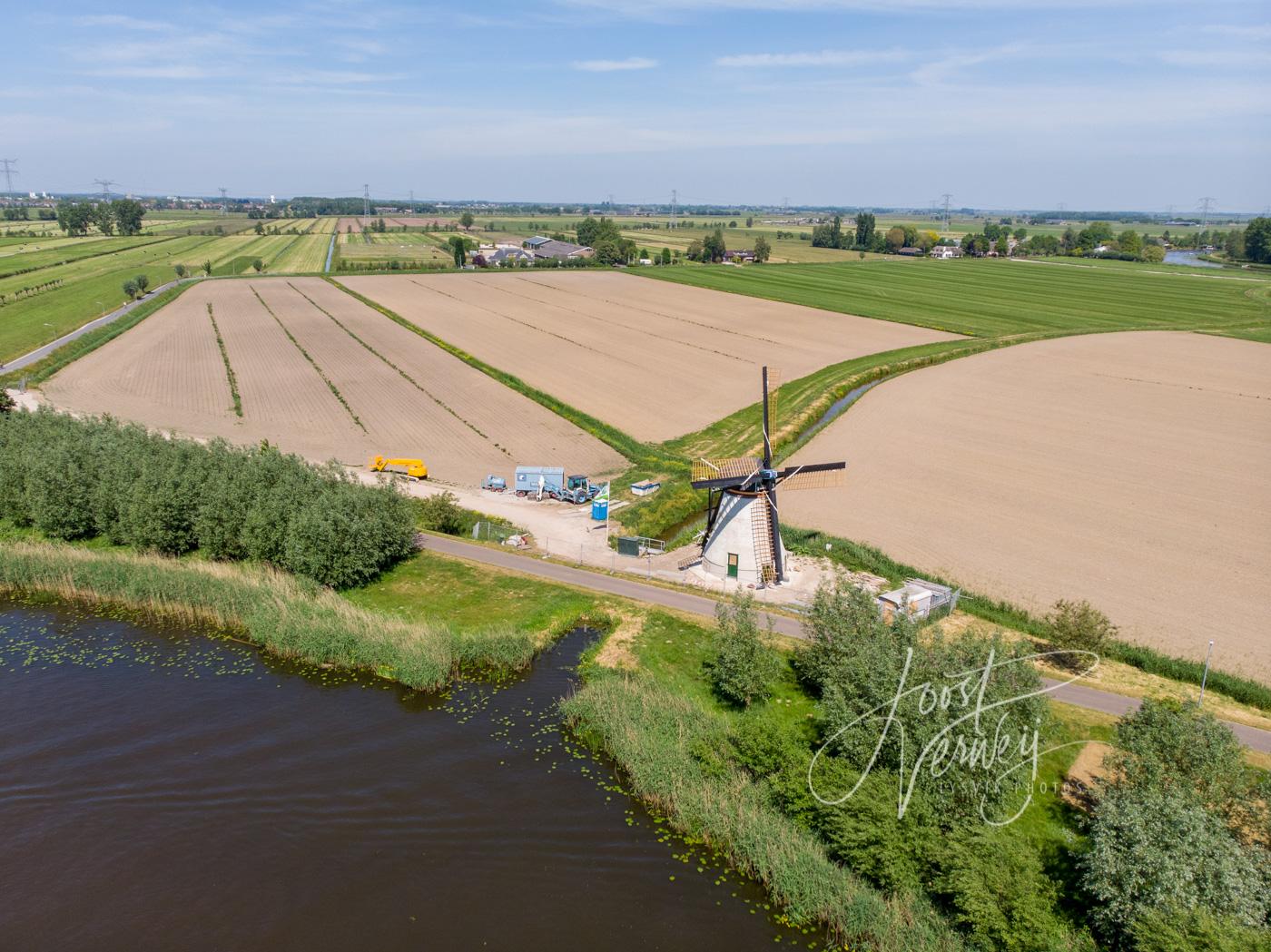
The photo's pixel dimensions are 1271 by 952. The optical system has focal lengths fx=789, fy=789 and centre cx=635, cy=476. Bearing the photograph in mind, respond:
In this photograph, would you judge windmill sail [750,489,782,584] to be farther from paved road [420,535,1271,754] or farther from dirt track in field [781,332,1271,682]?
dirt track in field [781,332,1271,682]

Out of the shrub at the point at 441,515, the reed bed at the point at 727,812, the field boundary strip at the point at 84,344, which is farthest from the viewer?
the field boundary strip at the point at 84,344

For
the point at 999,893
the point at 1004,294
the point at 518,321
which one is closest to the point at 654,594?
the point at 999,893

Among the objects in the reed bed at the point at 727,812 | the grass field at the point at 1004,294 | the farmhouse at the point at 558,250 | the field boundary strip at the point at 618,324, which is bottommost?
the reed bed at the point at 727,812

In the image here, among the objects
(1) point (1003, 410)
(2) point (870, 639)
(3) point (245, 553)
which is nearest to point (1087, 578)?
(2) point (870, 639)

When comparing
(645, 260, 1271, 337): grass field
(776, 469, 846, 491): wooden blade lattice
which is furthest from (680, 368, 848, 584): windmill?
(645, 260, 1271, 337): grass field

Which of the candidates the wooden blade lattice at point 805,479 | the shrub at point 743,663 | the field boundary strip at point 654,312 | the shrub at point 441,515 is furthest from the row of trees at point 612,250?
the shrub at point 743,663
